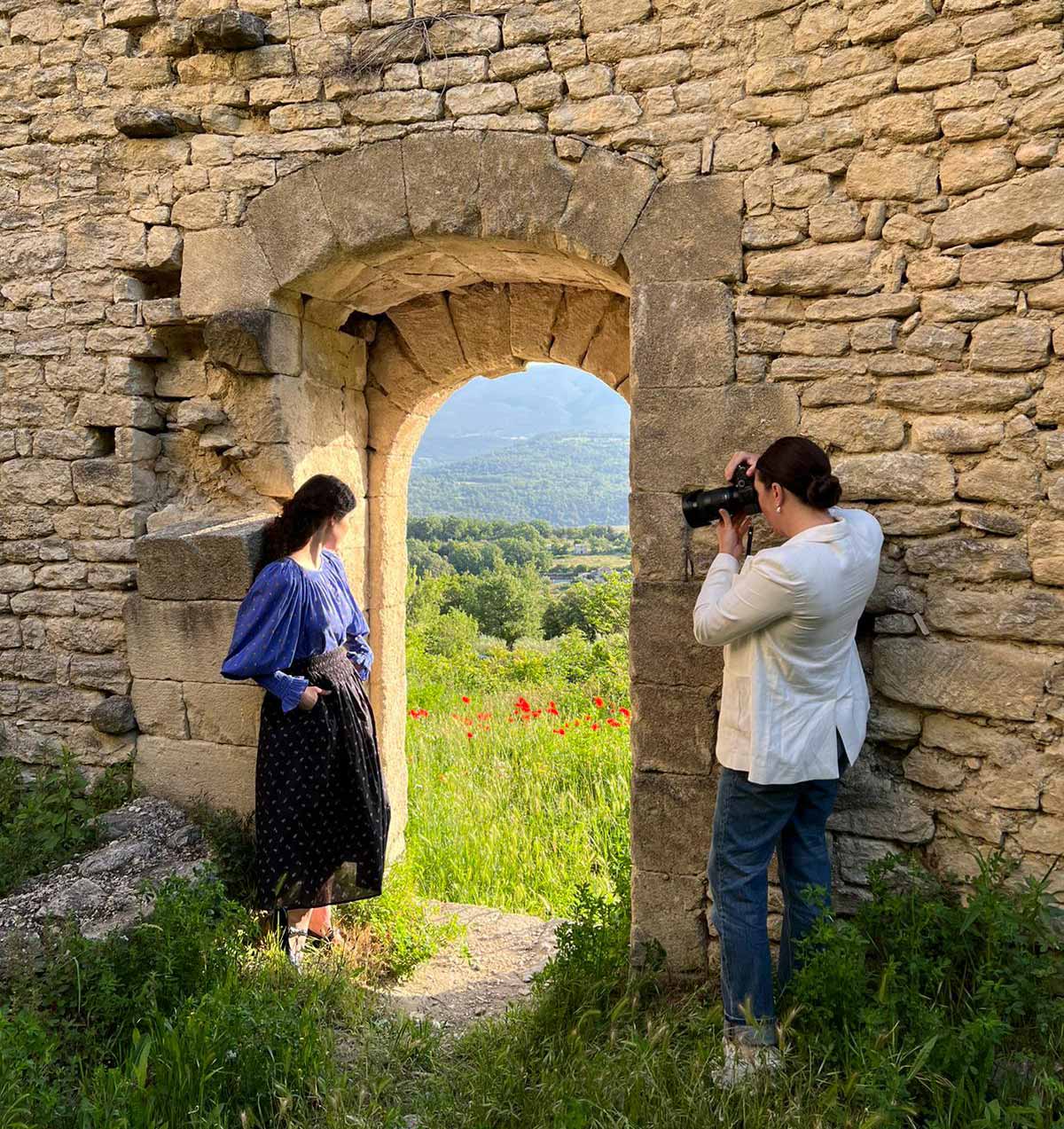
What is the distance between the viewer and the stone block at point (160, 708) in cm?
406

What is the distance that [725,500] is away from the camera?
2.96 metres

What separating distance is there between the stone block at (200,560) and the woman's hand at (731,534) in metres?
1.98

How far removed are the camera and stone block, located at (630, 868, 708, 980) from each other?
1303mm

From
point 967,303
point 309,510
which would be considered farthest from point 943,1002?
point 309,510

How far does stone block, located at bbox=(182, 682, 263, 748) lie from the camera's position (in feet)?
13.0

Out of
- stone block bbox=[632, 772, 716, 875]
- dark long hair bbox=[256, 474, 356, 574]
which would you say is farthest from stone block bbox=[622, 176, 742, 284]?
stone block bbox=[632, 772, 716, 875]

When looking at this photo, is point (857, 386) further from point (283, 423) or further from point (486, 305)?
point (283, 423)

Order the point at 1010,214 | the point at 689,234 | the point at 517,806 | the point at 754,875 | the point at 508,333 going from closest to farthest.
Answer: the point at 754,875 → the point at 1010,214 → the point at 689,234 → the point at 508,333 → the point at 517,806

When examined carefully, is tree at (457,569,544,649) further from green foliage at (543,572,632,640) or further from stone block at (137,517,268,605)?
stone block at (137,517,268,605)

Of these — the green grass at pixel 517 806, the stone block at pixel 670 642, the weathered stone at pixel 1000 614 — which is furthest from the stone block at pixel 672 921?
the weathered stone at pixel 1000 614

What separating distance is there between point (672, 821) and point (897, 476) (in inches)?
56.2

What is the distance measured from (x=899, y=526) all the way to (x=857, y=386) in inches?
19.3

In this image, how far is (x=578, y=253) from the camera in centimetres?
351

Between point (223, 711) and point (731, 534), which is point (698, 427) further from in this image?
point (223, 711)
